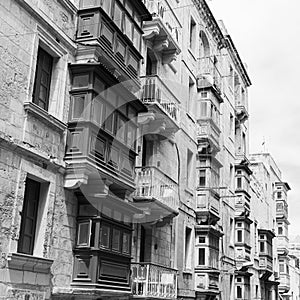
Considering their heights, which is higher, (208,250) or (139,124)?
(139,124)

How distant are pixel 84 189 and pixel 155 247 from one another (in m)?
5.71

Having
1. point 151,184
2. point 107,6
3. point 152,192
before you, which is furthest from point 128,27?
point 152,192

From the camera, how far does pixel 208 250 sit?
2208 cm

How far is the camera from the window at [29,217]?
1124 cm

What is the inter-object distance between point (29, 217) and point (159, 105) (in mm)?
7013

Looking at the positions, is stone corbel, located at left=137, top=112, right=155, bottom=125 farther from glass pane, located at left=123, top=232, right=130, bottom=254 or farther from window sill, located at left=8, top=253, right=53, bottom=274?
window sill, located at left=8, top=253, right=53, bottom=274

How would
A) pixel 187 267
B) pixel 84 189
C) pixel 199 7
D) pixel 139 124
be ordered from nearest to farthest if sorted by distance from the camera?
pixel 84 189 → pixel 139 124 → pixel 187 267 → pixel 199 7

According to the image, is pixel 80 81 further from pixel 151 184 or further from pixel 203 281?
pixel 203 281

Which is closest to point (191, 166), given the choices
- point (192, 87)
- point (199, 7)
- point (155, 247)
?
point (192, 87)

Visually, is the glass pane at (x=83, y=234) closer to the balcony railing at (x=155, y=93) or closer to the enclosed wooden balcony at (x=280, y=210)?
the balcony railing at (x=155, y=93)

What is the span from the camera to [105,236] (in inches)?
512

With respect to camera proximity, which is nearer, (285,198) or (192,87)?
(192,87)

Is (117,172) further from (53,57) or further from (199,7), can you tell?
(199,7)

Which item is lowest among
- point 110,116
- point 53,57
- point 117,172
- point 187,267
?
point 187,267
